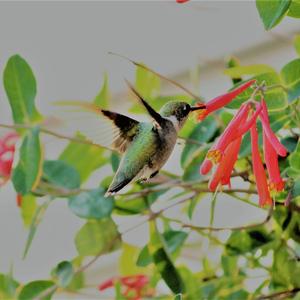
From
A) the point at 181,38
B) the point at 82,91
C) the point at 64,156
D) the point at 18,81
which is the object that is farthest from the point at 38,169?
A: the point at 82,91

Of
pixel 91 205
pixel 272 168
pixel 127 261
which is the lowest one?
pixel 127 261

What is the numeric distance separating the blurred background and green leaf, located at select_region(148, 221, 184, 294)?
94cm

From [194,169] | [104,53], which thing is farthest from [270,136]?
[104,53]

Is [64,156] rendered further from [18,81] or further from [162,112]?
[162,112]

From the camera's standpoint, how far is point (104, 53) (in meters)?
1.89

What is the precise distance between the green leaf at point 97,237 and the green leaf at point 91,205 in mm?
44

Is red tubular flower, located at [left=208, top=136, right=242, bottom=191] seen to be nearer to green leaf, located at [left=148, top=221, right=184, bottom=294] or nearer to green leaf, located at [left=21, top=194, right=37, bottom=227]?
green leaf, located at [left=148, top=221, right=184, bottom=294]

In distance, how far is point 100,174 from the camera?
195 cm

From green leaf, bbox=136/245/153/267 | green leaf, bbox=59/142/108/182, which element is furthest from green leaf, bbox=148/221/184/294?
green leaf, bbox=59/142/108/182

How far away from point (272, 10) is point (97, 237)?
387 millimetres

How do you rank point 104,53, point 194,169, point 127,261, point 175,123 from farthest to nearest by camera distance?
point 104,53
point 127,261
point 194,169
point 175,123

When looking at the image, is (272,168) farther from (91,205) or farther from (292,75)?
(91,205)

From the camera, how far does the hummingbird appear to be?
40 centimetres

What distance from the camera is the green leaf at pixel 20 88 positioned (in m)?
0.64
